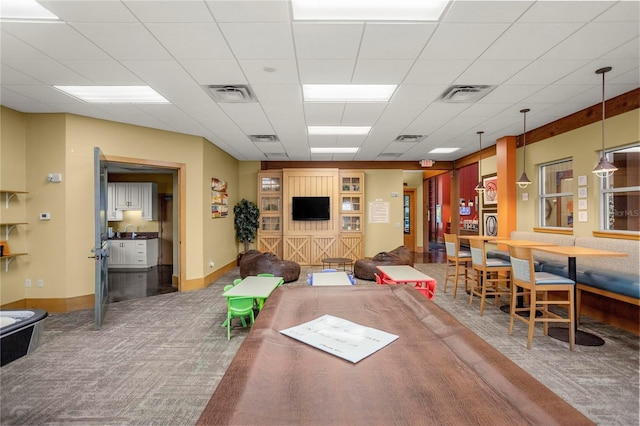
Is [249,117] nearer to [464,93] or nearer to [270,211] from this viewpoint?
[464,93]

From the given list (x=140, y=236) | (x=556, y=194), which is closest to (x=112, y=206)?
(x=140, y=236)

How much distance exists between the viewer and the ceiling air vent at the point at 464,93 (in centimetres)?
358

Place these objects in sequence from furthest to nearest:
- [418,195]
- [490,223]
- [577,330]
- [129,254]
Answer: [418,195] → [129,254] → [490,223] → [577,330]

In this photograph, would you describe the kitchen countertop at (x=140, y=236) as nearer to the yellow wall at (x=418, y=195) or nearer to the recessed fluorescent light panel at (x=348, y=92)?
the recessed fluorescent light panel at (x=348, y=92)

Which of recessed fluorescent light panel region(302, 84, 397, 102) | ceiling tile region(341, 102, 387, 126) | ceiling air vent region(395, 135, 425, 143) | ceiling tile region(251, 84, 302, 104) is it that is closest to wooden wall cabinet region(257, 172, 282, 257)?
ceiling air vent region(395, 135, 425, 143)

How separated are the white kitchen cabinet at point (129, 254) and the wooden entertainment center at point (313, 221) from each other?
3.01 metres

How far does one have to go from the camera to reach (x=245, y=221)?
25.5 ft

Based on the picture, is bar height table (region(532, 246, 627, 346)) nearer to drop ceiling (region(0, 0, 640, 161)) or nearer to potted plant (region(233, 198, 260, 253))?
drop ceiling (region(0, 0, 640, 161))

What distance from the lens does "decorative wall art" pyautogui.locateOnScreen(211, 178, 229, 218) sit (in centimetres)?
623

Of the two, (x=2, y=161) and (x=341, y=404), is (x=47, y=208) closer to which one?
(x=2, y=161)

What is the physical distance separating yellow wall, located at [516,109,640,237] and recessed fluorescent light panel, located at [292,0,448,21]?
355 cm

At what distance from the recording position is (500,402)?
36.8 inches

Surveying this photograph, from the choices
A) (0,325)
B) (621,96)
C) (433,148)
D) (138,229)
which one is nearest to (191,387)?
(0,325)

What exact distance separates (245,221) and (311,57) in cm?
560
